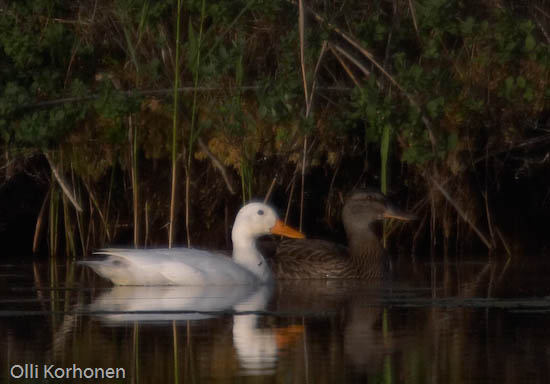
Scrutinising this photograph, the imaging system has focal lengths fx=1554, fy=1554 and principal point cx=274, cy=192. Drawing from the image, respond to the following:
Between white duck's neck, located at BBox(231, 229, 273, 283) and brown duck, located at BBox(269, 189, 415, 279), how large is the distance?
839 millimetres

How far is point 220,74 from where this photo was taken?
46.2 feet

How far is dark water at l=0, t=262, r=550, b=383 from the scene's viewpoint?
8.16 meters

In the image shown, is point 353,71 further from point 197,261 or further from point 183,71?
point 197,261

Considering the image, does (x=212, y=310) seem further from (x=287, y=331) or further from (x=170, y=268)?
(x=170, y=268)

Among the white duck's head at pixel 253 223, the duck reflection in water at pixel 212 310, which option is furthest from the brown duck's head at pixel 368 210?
the duck reflection in water at pixel 212 310

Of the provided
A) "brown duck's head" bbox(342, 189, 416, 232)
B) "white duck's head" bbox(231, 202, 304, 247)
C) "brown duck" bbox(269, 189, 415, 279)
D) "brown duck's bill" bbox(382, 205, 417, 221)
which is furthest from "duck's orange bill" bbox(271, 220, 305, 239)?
"brown duck's bill" bbox(382, 205, 417, 221)

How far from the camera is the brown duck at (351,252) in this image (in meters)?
14.4

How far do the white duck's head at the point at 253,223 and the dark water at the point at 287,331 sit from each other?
56cm

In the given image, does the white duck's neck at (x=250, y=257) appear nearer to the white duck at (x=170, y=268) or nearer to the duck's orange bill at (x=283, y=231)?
the white duck at (x=170, y=268)

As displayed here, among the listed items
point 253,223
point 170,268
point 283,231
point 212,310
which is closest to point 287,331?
point 212,310

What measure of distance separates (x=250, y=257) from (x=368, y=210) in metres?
1.74

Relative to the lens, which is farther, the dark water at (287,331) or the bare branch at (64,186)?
the bare branch at (64,186)

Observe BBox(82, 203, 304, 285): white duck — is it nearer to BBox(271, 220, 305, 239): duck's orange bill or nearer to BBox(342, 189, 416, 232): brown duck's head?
BBox(271, 220, 305, 239): duck's orange bill

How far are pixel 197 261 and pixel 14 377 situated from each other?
4683mm
